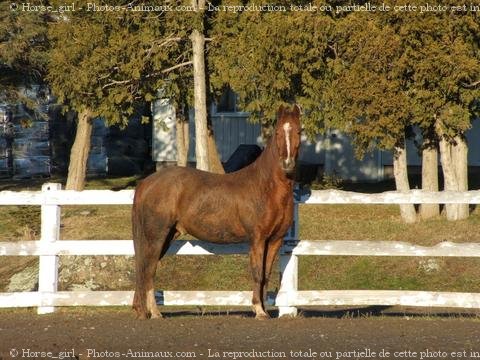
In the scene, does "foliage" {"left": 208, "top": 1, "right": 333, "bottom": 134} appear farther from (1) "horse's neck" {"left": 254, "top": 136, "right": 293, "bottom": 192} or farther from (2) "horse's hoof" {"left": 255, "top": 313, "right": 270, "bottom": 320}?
(2) "horse's hoof" {"left": 255, "top": 313, "right": 270, "bottom": 320}

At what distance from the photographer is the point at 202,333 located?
1102 centimetres

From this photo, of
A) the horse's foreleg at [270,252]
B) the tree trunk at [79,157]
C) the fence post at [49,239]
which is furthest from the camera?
the tree trunk at [79,157]

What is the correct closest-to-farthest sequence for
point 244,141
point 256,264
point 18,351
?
point 18,351
point 256,264
point 244,141

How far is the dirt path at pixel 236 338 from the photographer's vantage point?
9.95 metres

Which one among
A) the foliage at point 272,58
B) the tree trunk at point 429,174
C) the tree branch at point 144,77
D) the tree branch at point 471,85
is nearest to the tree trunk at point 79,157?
the tree branch at point 144,77

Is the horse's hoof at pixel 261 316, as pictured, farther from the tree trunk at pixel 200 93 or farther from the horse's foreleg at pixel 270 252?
the tree trunk at pixel 200 93

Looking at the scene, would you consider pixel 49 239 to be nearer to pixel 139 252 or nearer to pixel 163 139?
pixel 139 252

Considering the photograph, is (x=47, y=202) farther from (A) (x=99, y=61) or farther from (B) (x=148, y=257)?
(A) (x=99, y=61)

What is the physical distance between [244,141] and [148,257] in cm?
2218

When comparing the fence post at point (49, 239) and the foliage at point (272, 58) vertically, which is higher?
the foliage at point (272, 58)

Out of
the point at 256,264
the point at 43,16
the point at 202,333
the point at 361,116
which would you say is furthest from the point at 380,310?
the point at 43,16

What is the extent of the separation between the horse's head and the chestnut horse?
0.36 ft

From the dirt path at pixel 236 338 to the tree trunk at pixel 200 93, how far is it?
12676mm

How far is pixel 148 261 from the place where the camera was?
12430mm
